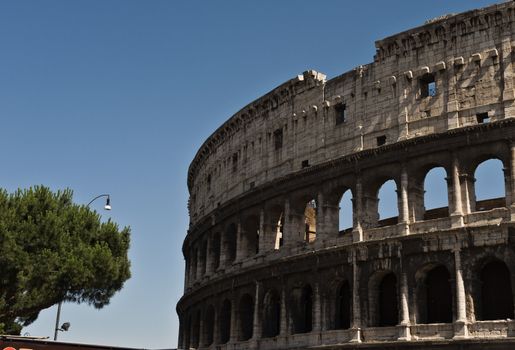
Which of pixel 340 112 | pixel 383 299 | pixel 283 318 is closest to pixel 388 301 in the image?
pixel 383 299

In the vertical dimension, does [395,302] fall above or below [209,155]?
below

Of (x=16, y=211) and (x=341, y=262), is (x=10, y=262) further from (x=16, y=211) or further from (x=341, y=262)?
(x=341, y=262)

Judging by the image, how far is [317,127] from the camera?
28.4m

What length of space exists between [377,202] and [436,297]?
4.21 m

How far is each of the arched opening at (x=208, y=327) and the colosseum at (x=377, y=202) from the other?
1524 millimetres

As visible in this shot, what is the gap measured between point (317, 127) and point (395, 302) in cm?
785

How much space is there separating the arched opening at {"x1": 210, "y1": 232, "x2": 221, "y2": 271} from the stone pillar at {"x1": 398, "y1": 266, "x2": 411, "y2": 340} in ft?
43.1

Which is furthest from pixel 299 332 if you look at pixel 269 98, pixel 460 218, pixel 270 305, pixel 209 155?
pixel 209 155

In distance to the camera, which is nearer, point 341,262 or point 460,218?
point 460,218

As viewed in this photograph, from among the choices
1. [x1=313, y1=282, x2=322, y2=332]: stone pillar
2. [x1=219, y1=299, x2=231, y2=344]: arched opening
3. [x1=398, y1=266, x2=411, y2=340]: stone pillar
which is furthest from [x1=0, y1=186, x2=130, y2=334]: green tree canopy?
[x1=398, y1=266, x2=411, y2=340]: stone pillar

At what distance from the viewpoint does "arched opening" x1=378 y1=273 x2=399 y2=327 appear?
24261mm

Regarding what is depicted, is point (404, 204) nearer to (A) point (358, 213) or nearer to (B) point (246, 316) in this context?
(A) point (358, 213)

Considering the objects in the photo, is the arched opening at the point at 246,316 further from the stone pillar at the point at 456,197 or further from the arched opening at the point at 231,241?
the stone pillar at the point at 456,197

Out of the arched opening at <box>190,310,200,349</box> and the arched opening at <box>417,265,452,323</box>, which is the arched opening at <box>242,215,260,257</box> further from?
the arched opening at <box>417,265,452,323</box>
